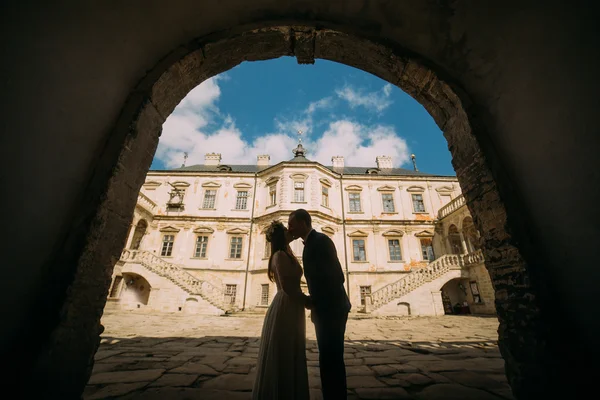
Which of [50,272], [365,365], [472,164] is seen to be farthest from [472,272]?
[50,272]

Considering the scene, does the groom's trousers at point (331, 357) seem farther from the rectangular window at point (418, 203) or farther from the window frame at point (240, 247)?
the rectangular window at point (418, 203)

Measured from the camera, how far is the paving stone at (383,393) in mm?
2447

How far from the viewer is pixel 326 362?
214 cm

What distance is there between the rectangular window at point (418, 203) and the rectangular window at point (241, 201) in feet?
47.6

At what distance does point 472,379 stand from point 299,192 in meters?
16.8

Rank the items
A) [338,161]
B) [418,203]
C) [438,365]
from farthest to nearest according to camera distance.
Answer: [338,161] < [418,203] < [438,365]

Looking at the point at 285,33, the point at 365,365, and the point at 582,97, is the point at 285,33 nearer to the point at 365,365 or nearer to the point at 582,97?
the point at 582,97

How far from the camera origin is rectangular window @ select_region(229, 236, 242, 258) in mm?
19094

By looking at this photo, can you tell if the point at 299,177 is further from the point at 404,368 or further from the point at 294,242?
the point at 404,368

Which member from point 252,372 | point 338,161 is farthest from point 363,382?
point 338,161

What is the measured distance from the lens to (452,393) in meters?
2.50

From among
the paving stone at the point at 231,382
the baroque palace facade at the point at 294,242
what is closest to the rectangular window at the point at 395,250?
the baroque palace facade at the point at 294,242

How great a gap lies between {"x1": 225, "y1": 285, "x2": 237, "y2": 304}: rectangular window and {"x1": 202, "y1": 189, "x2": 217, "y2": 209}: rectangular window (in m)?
6.84

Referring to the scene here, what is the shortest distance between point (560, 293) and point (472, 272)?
1650 cm
